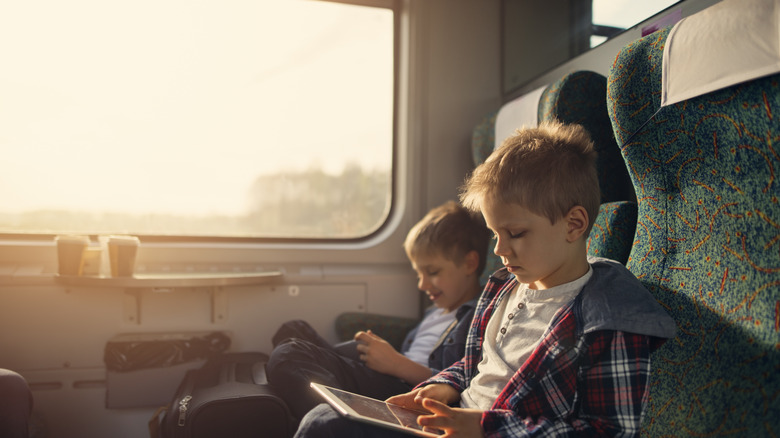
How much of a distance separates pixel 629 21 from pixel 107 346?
7.59 feet

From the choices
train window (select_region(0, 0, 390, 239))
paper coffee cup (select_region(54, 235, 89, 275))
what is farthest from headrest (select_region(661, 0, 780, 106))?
paper coffee cup (select_region(54, 235, 89, 275))

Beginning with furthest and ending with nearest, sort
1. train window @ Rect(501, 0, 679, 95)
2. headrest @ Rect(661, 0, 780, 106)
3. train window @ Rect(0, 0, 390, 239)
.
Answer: train window @ Rect(0, 0, 390, 239)
train window @ Rect(501, 0, 679, 95)
headrest @ Rect(661, 0, 780, 106)

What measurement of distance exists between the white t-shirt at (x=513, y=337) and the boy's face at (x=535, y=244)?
0.04 metres

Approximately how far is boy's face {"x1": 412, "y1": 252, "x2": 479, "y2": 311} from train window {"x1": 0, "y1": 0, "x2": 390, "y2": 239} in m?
0.74

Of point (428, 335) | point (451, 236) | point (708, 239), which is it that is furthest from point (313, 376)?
point (708, 239)

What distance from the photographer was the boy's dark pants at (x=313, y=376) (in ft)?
5.58

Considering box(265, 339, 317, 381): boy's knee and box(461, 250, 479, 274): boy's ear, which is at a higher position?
box(461, 250, 479, 274): boy's ear

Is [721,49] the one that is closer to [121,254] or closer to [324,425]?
[324,425]

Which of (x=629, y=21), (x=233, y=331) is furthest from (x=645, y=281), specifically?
(x=233, y=331)

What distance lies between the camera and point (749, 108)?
3.62ft

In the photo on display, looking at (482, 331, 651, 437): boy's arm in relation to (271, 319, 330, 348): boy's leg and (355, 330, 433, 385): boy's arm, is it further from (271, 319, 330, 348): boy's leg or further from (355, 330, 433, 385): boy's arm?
(271, 319, 330, 348): boy's leg

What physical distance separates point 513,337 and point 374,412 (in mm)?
389

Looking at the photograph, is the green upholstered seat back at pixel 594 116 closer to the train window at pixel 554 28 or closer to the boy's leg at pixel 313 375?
the train window at pixel 554 28

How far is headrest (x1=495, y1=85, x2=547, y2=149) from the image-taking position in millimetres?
1954
